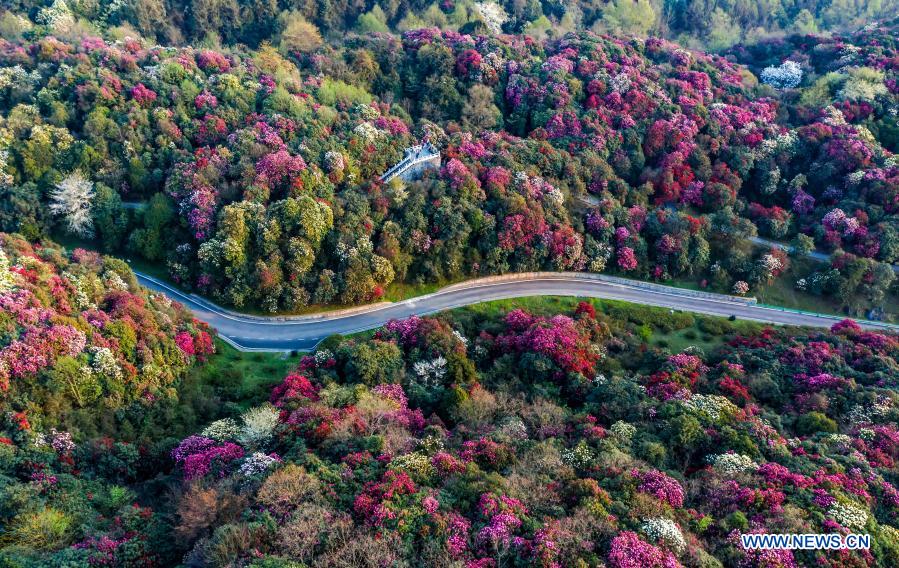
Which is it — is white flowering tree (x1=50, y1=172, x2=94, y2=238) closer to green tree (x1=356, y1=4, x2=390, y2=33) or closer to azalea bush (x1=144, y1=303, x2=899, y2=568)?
azalea bush (x1=144, y1=303, x2=899, y2=568)

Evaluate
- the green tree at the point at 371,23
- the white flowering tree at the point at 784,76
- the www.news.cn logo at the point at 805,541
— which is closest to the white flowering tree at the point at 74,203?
the green tree at the point at 371,23

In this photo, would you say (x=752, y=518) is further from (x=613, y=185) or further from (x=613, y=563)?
(x=613, y=185)

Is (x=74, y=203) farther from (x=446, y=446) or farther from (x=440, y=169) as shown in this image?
(x=446, y=446)

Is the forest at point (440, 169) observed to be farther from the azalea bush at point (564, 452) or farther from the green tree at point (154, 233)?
the azalea bush at point (564, 452)

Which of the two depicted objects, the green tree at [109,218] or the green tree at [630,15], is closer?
the green tree at [109,218]

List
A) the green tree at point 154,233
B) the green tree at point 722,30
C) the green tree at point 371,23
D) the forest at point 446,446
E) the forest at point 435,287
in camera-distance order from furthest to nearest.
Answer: the green tree at point 722,30, the green tree at point 371,23, the green tree at point 154,233, the forest at point 435,287, the forest at point 446,446

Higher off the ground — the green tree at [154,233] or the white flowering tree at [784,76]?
the white flowering tree at [784,76]

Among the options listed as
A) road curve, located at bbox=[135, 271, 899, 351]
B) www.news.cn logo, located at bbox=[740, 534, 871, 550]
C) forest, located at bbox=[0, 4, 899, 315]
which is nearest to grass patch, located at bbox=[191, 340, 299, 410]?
road curve, located at bbox=[135, 271, 899, 351]

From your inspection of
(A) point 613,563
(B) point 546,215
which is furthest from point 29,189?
(A) point 613,563
